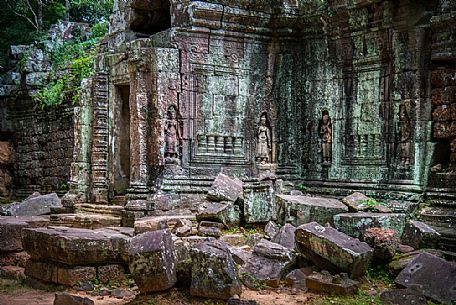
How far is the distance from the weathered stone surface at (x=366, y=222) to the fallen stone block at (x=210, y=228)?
6.71 ft

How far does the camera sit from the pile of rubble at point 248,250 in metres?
7.23

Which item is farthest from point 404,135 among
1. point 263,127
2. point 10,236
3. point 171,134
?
point 10,236

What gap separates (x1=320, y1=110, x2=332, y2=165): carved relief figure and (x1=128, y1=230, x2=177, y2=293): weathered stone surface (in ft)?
19.7

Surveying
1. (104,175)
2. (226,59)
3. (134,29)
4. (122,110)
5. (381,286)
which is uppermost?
(134,29)

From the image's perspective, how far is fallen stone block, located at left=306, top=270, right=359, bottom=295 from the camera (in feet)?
24.6

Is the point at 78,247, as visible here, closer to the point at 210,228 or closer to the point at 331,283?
the point at 210,228

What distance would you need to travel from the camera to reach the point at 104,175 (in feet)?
Result: 44.3

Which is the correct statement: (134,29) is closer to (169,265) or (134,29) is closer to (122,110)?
(122,110)

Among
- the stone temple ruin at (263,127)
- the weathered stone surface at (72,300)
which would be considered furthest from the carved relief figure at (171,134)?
the weathered stone surface at (72,300)

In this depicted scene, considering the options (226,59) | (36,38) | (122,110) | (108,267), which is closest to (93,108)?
(122,110)

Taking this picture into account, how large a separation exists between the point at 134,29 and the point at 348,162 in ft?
20.4

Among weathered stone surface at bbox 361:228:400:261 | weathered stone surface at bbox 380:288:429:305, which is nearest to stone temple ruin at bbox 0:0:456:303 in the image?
weathered stone surface at bbox 361:228:400:261

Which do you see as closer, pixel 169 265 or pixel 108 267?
pixel 169 265

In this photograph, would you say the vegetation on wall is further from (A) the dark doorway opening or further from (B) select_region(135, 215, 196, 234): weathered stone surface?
(B) select_region(135, 215, 196, 234): weathered stone surface
